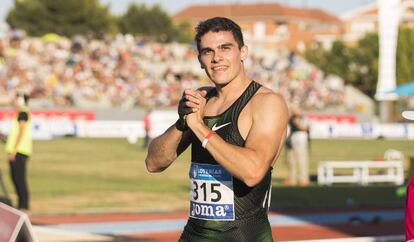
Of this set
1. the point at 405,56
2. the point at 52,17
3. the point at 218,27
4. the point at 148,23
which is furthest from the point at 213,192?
the point at 148,23

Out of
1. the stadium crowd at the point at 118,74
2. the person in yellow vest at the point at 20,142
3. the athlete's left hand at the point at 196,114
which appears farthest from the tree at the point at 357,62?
the athlete's left hand at the point at 196,114

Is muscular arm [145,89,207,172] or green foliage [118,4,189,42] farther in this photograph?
green foliage [118,4,189,42]

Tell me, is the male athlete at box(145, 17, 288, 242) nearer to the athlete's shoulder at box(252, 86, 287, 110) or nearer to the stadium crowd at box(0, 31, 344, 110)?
the athlete's shoulder at box(252, 86, 287, 110)

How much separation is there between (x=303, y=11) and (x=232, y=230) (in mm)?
159091

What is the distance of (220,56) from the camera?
5230 mm

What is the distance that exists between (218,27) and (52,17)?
88412mm

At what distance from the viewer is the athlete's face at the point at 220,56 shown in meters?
5.25

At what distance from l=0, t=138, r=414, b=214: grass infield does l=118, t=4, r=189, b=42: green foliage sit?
241 ft

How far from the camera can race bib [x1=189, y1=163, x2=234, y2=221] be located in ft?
17.6

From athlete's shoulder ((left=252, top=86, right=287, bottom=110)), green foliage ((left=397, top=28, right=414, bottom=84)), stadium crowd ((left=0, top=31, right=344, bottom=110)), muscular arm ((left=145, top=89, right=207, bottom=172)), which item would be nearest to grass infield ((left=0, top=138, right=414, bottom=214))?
muscular arm ((left=145, top=89, right=207, bottom=172))

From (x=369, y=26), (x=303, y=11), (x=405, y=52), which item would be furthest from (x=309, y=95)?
(x=303, y=11)

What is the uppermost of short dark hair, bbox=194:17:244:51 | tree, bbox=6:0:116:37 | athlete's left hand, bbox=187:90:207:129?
tree, bbox=6:0:116:37

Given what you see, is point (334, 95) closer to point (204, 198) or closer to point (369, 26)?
point (204, 198)

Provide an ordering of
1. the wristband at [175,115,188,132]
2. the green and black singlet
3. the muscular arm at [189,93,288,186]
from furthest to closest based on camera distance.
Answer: the green and black singlet → the wristband at [175,115,188,132] → the muscular arm at [189,93,288,186]
